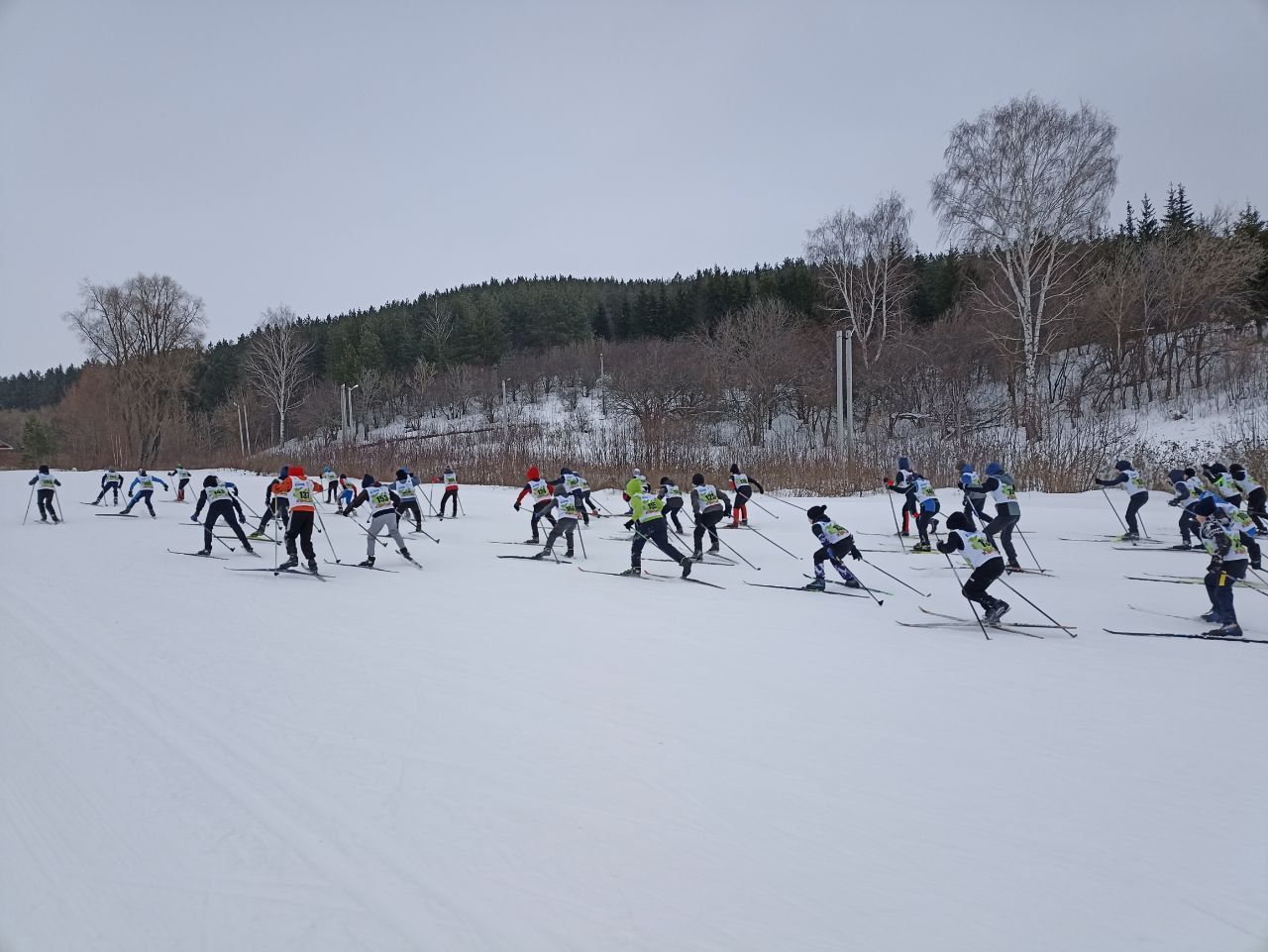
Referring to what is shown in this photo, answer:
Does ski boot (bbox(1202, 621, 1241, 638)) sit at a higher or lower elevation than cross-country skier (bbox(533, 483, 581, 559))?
lower

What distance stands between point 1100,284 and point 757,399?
53.5 ft

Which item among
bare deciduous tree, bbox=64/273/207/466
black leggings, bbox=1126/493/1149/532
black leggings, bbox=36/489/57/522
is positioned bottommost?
black leggings, bbox=1126/493/1149/532

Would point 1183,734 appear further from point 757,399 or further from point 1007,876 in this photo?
point 757,399

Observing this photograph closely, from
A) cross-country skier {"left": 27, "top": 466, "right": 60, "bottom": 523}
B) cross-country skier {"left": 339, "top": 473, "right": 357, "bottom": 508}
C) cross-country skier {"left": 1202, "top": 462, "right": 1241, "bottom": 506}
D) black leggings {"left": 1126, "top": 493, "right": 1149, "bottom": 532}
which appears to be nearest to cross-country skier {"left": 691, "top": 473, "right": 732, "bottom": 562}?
black leggings {"left": 1126, "top": 493, "right": 1149, "bottom": 532}

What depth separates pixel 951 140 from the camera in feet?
82.8

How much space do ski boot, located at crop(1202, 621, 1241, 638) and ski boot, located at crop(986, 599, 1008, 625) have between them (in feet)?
6.25

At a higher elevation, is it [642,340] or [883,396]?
[642,340]

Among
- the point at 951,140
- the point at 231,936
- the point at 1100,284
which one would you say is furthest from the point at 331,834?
the point at 1100,284

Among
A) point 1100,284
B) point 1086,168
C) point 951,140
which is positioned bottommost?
point 1100,284

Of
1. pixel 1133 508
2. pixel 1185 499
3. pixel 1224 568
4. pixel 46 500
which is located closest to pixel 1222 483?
pixel 1185 499

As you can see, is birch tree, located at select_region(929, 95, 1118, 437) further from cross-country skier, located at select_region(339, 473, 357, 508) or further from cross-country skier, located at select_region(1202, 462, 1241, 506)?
cross-country skier, located at select_region(339, 473, 357, 508)

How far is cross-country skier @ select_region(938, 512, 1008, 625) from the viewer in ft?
24.3

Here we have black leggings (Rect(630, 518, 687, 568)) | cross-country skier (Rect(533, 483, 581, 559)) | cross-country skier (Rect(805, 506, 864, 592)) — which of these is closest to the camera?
cross-country skier (Rect(805, 506, 864, 592))

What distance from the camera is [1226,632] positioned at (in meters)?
6.82
